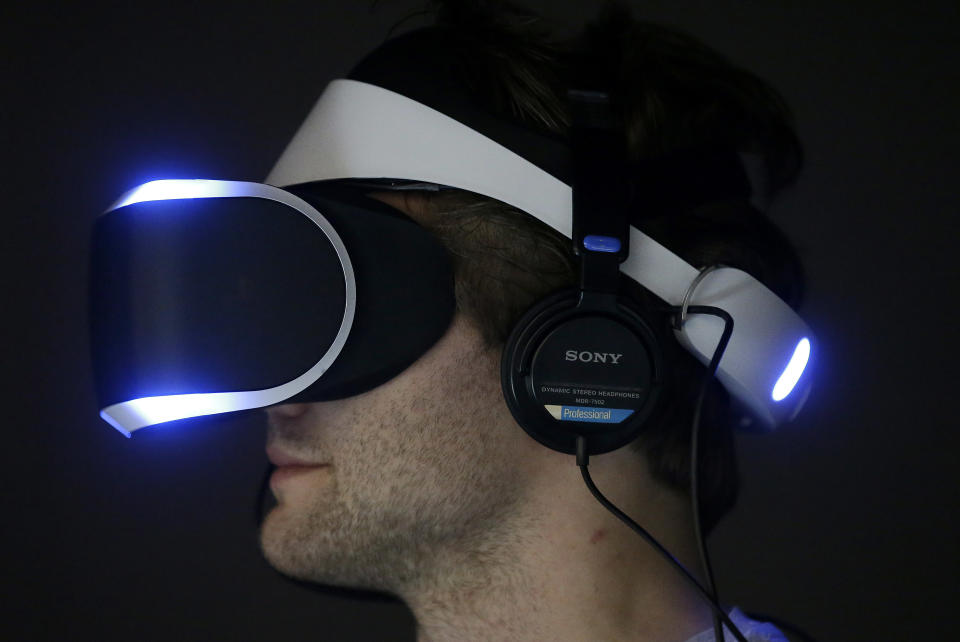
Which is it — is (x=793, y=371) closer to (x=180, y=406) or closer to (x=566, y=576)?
(x=566, y=576)

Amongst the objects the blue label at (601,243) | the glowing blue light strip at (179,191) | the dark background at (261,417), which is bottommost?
the dark background at (261,417)

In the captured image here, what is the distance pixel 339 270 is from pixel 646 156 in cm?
44

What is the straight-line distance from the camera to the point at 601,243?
3.81 ft

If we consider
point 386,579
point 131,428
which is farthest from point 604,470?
point 131,428

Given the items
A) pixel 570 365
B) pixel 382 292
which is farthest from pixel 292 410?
pixel 570 365

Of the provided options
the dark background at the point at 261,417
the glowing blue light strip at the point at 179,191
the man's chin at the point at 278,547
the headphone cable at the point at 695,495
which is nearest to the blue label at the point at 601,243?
the headphone cable at the point at 695,495

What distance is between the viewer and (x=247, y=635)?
2.16 metres

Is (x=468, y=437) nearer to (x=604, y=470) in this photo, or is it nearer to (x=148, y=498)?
(x=604, y=470)

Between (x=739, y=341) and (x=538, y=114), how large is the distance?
393mm

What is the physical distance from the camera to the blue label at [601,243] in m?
1.16

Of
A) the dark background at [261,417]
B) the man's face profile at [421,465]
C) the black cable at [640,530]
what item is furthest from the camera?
the dark background at [261,417]

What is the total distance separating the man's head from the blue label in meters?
0.11

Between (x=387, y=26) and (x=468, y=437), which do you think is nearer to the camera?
(x=468, y=437)

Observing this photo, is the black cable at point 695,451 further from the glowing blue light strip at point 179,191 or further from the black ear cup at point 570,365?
the glowing blue light strip at point 179,191
